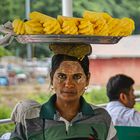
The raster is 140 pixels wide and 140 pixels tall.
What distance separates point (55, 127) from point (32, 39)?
0.42m

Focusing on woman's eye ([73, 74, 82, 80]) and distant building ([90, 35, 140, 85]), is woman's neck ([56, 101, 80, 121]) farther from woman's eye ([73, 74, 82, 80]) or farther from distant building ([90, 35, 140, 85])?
distant building ([90, 35, 140, 85])

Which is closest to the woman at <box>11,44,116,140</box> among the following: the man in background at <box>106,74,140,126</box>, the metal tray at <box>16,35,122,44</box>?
the metal tray at <box>16,35,122,44</box>

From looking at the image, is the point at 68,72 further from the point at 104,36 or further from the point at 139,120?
the point at 139,120

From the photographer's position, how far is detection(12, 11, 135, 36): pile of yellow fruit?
2092 millimetres

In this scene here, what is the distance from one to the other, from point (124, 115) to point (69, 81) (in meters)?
1.42

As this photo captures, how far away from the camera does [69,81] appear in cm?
211

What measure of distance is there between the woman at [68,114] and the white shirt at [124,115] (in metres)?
1.20

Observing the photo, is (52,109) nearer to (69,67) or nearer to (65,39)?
(69,67)

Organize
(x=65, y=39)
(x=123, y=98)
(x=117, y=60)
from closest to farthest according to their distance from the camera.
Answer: (x=65, y=39), (x=123, y=98), (x=117, y=60)

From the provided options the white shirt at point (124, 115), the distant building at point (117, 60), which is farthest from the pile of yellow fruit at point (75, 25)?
the distant building at point (117, 60)

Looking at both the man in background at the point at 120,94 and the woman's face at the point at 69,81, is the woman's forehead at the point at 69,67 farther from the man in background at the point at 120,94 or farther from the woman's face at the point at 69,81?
the man in background at the point at 120,94

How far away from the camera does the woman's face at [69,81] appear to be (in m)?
2.10

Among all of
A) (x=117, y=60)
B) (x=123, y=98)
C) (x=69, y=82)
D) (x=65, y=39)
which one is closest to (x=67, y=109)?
(x=69, y=82)

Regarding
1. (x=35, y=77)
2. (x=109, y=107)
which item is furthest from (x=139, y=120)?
(x=35, y=77)
